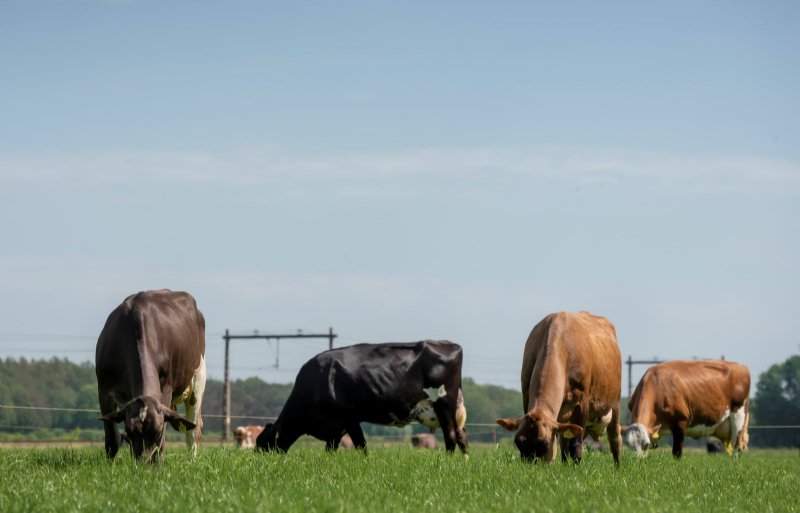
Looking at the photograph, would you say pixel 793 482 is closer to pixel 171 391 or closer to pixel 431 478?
pixel 431 478

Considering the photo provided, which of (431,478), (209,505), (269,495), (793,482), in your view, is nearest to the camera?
(209,505)

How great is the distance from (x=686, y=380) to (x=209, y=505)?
56.7ft

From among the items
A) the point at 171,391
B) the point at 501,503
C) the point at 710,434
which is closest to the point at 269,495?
the point at 501,503

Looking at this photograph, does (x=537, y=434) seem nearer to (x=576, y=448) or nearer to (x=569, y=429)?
(x=569, y=429)

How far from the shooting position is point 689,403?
953 inches

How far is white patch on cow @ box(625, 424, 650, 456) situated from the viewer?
71.5 ft

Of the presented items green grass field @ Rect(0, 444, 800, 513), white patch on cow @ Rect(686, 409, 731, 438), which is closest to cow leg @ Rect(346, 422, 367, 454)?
green grass field @ Rect(0, 444, 800, 513)

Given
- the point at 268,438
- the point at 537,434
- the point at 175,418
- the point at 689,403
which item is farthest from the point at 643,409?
the point at 175,418

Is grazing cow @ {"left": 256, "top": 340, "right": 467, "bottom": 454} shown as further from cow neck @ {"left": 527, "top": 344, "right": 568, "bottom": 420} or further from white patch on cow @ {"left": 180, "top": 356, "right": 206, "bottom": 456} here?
cow neck @ {"left": 527, "top": 344, "right": 568, "bottom": 420}

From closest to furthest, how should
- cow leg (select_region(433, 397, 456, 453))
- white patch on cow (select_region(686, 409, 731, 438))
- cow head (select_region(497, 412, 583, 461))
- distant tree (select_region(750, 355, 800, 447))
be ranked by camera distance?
cow head (select_region(497, 412, 583, 461))
cow leg (select_region(433, 397, 456, 453))
white patch on cow (select_region(686, 409, 731, 438))
distant tree (select_region(750, 355, 800, 447))

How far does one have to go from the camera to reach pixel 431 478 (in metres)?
12.1

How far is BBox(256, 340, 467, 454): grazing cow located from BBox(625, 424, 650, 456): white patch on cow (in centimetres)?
337

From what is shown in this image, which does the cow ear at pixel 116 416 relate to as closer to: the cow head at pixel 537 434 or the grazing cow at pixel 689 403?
the cow head at pixel 537 434

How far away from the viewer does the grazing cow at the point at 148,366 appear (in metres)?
13.2
